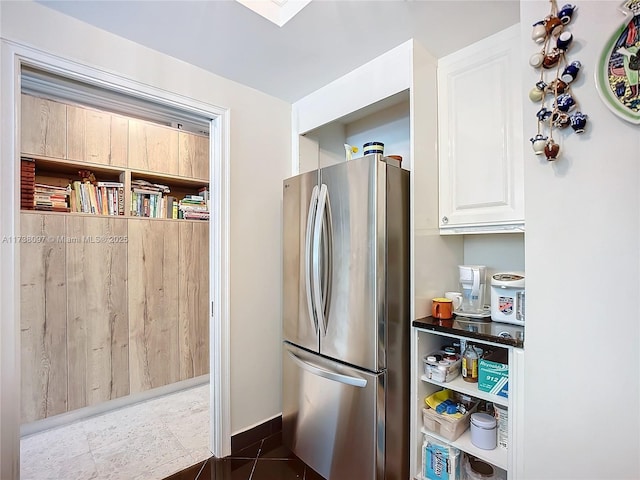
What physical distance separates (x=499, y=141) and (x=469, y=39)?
21.4 inches

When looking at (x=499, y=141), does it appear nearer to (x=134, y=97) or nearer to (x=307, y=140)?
(x=307, y=140)

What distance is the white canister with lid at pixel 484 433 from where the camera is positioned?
146cm

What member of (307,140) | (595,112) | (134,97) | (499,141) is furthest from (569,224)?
(134,97)

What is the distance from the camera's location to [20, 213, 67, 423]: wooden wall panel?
2.23 m

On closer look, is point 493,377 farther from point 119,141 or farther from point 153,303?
point 119,141

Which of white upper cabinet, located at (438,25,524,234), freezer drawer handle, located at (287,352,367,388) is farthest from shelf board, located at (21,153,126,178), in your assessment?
white upper cabinet, located at (438,25,524,234)

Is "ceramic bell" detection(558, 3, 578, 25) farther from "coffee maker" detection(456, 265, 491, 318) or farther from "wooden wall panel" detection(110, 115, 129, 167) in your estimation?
"wooden wall panel" detection(110, 115, 129, 167)

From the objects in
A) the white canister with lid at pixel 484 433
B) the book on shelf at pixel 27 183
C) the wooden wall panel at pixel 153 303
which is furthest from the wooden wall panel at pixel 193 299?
the white canister with lid at pixel 484 433

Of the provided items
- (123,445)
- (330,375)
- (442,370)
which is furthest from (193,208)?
(442,370)

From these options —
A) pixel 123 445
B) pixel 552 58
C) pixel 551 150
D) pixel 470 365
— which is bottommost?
pixel 123 445

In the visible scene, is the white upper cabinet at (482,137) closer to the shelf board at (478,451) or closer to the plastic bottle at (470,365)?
the plastic bottle at (470,365)

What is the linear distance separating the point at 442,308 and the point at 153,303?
2.40 meters

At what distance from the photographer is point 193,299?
3.06 m

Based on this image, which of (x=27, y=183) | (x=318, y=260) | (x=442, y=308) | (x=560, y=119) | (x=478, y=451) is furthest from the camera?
(x=27, y=183)
